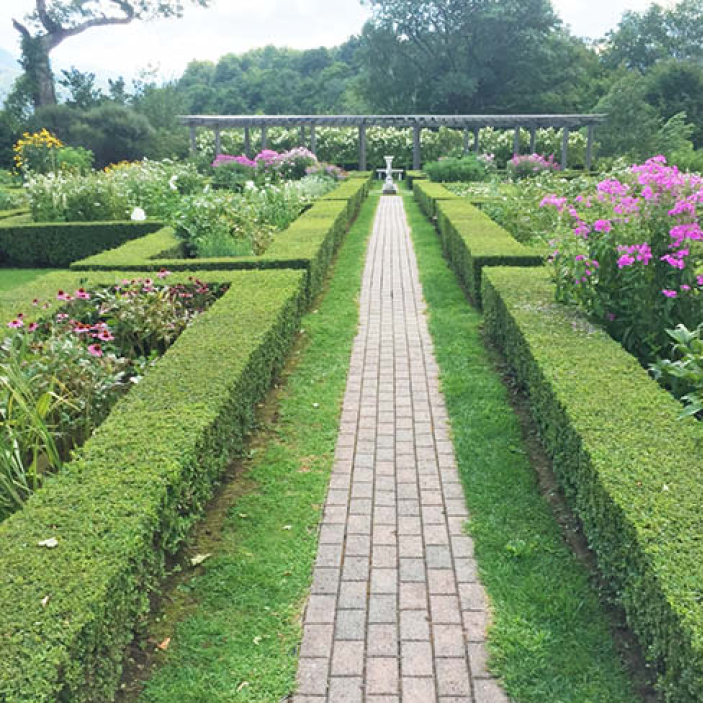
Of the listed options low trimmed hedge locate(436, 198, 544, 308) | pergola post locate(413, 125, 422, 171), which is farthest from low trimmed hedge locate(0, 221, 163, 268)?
pergola post locate(413, 125, 422, 171)

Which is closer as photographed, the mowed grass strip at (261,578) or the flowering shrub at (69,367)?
the mowed grass strip at (261,578)

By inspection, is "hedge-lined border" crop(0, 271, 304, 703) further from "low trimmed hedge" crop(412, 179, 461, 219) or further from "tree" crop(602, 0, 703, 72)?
"tree" crop(602, 0, 703, 72)

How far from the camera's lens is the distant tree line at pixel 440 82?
30703mm

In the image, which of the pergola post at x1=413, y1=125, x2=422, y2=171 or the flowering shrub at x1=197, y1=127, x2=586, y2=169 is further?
the flowering shrub at x1=197, y1=127, x2=586, y2=169

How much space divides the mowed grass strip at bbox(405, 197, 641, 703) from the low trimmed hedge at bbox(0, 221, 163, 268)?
24.5 feet

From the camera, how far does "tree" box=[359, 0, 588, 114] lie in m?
44.3

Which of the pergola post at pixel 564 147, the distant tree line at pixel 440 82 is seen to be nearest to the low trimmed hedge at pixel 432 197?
the pergola post at pixel 564 147

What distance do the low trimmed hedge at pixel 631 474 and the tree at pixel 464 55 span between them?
142ft

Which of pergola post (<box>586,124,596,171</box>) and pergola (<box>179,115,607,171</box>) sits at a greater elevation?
pergola (<box>179,115,607,171</box>)

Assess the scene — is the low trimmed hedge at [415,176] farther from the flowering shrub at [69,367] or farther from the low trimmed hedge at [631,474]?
the low trimmed hedge at [631,474]

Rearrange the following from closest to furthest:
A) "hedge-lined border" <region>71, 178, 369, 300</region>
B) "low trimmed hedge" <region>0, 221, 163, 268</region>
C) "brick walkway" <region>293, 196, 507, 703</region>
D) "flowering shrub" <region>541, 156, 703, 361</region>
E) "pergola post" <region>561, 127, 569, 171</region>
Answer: "brick walkway" <region>293, 196, 507, 703</region>, "flowering shrub" <region>541, 156, 703, 361</region>, "hedge-lined border" <region>71, 178, 369, 300</region>, "low trimmed hedge" <region>0, 221, 163, 268</region>, "pergola post" <region>561, 127, 569, 171</region>

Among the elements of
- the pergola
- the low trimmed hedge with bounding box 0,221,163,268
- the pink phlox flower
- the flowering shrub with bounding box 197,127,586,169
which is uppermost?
the pergola

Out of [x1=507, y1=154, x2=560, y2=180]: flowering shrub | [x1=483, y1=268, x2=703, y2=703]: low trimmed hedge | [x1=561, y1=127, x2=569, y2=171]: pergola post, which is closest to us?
[x1=483, y1=268, x2=703, y2=703]: low trimmed hedge

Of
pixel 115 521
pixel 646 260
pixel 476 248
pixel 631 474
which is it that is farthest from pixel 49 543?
pixel 476 248
